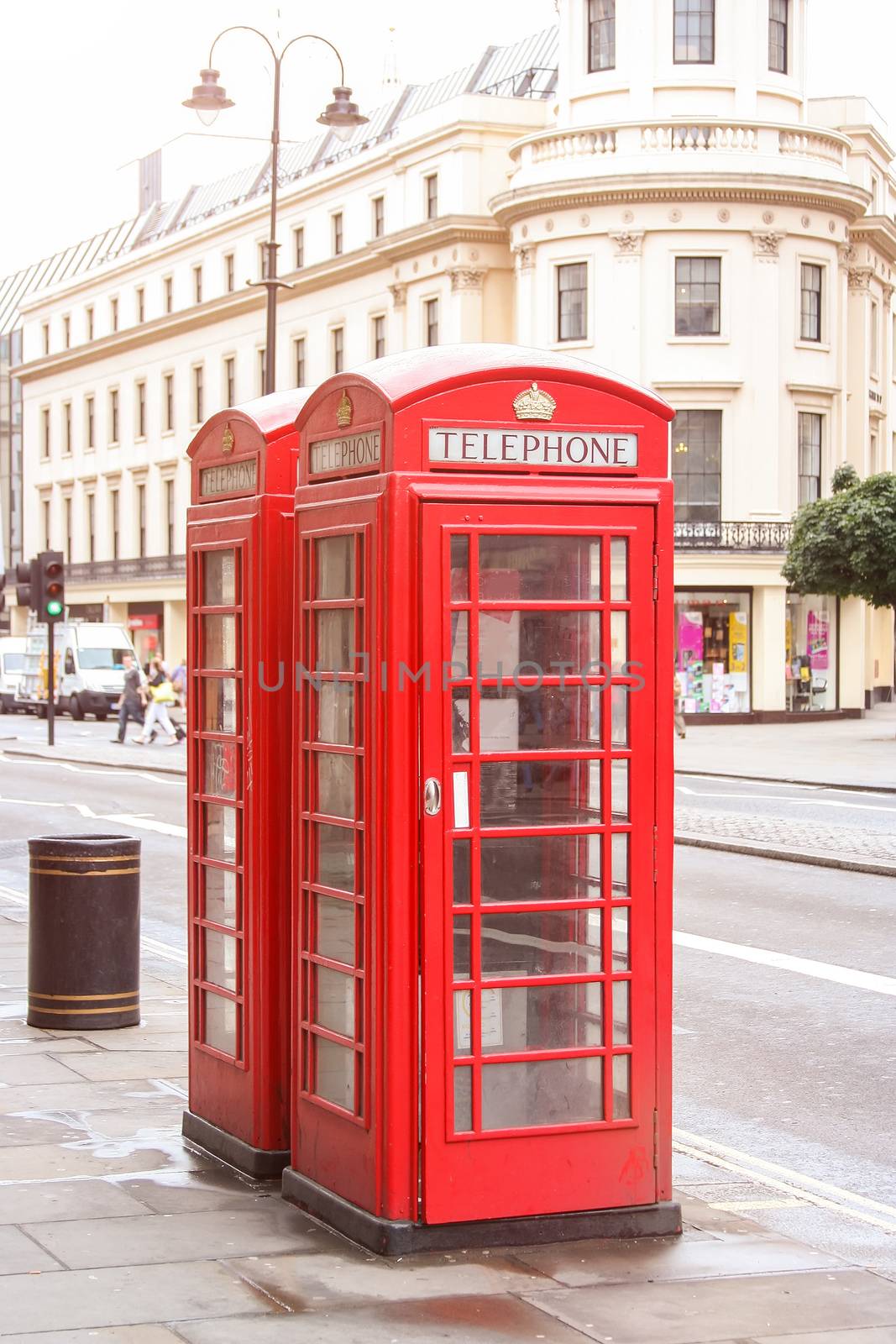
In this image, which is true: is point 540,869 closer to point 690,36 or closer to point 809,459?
point 809,459

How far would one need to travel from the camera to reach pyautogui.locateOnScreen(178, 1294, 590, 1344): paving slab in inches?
178

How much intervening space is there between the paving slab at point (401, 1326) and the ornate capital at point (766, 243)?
40.9m

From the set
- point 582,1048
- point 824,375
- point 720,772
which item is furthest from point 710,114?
point 582,1048

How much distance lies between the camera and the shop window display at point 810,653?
4441 cm

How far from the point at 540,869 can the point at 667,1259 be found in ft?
3.87

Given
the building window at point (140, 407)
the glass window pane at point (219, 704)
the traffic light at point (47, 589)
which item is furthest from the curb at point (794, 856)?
the building window at point (140, 407)

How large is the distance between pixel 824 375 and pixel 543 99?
482 inches

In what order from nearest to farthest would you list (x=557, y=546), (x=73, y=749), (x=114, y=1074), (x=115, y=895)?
1. (x=557, y=546)
2. (x=114, y=1074)
3. (x=115, y=895)
4. (x=73, y=749)

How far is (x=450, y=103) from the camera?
49.4m

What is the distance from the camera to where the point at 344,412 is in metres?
5.64

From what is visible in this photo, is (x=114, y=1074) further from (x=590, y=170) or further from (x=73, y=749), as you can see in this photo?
(x=590, y=170)

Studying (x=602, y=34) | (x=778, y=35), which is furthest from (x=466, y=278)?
(x=778, y=35)

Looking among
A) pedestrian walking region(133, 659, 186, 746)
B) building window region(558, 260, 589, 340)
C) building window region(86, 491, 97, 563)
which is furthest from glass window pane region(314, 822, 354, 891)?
building window region(86, 491, 97, 563)

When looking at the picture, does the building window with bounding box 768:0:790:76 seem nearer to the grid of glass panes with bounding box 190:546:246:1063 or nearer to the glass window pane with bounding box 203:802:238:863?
the grid of glass panes with bounding box 190:546:246:1063
